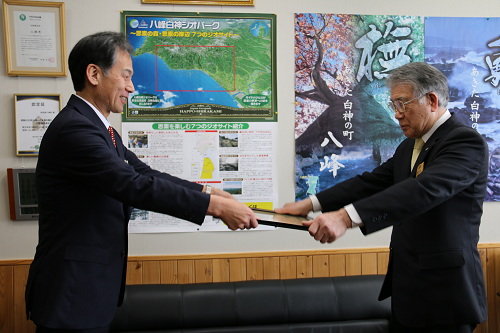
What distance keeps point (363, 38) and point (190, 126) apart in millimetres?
1432

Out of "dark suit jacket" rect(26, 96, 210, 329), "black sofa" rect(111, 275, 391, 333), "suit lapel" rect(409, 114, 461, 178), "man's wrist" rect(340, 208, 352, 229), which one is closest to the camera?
"dark suit jacket" rect(26, 96, 210, 329)

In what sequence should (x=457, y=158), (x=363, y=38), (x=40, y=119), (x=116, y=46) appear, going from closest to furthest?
(x=457, y=158) → (x=116, y=46) → (x=40, y=119) → (x=363, y=38)

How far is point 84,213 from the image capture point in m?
1.27

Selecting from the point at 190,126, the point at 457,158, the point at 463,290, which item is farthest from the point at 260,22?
the point at 463,290

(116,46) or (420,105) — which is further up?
(116,46)

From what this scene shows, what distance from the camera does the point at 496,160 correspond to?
258 centimetres

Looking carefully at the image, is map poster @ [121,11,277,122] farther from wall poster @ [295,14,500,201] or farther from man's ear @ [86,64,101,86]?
man's ear @ [86,64,101,86]

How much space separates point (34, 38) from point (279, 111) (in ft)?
5.71

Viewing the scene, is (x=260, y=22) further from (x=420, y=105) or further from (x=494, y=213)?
(x=494, y=213)

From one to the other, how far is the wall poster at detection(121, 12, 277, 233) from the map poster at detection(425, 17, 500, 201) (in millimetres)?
1288

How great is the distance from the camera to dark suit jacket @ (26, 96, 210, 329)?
4.02 ft

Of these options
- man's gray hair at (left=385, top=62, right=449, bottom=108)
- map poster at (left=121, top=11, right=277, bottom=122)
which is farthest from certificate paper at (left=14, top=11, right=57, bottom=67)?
man's gray hair at (left=385, top=62, right=449, bottom=108)

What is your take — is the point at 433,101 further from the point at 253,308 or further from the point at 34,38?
the point at 34,38

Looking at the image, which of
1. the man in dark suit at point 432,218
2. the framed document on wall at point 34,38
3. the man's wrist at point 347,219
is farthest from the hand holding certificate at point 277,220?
the framed document on wall at point 34,38
